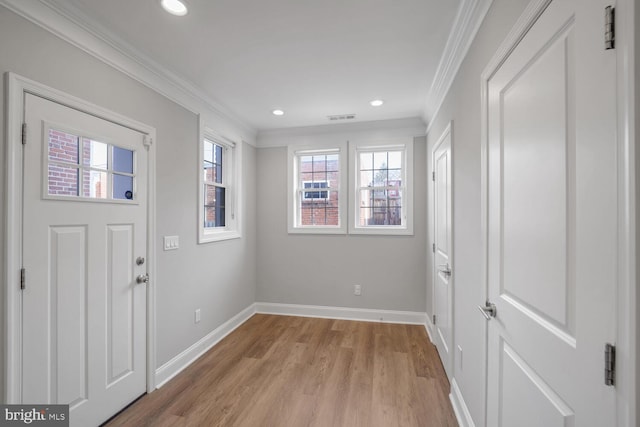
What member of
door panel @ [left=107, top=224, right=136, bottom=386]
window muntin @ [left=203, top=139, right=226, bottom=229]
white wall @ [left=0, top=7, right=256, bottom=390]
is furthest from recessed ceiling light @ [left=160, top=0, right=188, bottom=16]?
window muntin @ [left=203, top=139, right=226, bottom=229]

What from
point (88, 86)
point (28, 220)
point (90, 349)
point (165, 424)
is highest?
point (88, 86)

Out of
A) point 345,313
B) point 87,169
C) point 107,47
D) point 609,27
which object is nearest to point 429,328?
point 345,313

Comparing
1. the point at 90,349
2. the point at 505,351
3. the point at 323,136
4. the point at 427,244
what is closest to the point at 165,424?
the point at 90,349

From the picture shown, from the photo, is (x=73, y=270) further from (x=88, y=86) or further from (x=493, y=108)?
(x=493, y=108)

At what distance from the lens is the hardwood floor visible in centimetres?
184

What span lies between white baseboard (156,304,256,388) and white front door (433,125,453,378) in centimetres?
231

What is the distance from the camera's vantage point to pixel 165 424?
1776mm

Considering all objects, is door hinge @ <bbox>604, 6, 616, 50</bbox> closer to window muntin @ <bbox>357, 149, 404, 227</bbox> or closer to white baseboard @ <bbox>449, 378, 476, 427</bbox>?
white baseboard @ <bbox>449, 378, 476, 427</bbox>

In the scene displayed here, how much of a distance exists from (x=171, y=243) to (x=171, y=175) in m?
0.60

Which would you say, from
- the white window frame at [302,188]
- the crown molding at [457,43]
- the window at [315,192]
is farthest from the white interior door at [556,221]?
the window at [315,192]

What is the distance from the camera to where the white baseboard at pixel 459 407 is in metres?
1.65

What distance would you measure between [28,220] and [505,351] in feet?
7.84

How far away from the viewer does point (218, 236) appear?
119 inches
